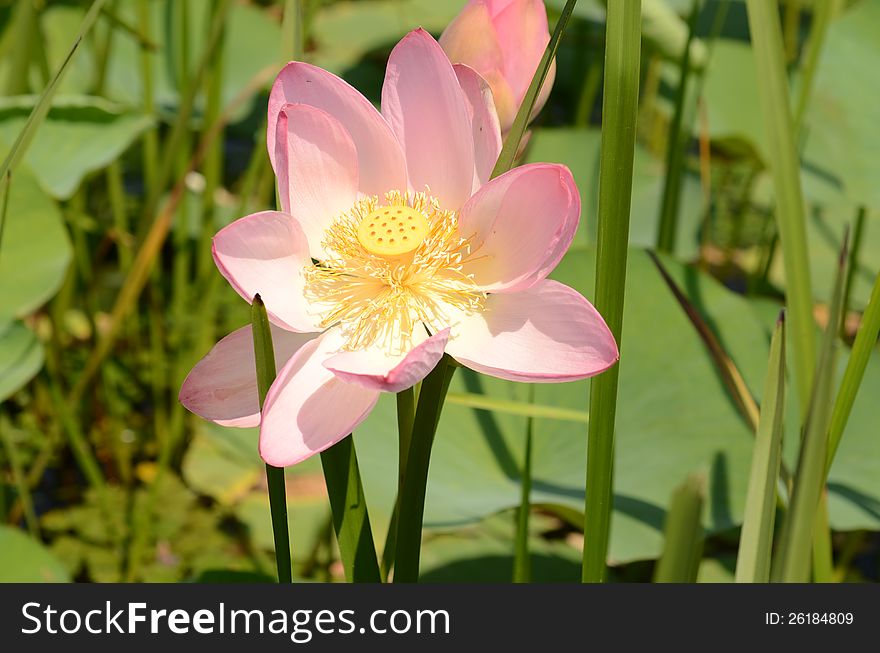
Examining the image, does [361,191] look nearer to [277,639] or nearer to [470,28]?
[470,28]

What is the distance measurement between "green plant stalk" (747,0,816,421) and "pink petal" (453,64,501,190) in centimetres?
17

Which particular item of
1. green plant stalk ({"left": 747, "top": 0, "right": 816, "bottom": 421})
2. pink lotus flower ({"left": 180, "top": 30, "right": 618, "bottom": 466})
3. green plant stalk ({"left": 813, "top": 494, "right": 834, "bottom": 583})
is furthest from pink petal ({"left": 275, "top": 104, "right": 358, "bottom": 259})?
green plant stalk ({"left": 813, "top": 494, "right": 834, "bottom": 583})

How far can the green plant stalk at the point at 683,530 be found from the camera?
0.42 meters

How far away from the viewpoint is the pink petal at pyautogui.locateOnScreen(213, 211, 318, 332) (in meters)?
0.52

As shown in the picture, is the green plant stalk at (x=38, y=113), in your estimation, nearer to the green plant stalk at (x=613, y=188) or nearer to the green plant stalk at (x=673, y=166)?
the green plant stalk at (x=613, y=188)

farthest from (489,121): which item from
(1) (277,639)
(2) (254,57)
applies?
(2) (254,57)

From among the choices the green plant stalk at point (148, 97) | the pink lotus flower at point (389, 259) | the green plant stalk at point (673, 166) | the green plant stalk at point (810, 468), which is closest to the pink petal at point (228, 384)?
the pink lotus flower at point (389, 259)

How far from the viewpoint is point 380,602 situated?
55 centimetres

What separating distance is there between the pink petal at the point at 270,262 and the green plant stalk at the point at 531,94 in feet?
0.48

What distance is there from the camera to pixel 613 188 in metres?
0.47

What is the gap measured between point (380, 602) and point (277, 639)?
0.23ft

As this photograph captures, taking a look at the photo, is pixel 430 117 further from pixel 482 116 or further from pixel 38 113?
pixel 38 113

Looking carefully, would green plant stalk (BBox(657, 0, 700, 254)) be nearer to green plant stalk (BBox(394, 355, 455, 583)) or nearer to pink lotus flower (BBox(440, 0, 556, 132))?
pink lotus flower (BBox(440, 0, 556, 132))

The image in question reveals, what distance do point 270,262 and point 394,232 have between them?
8 centimetres
